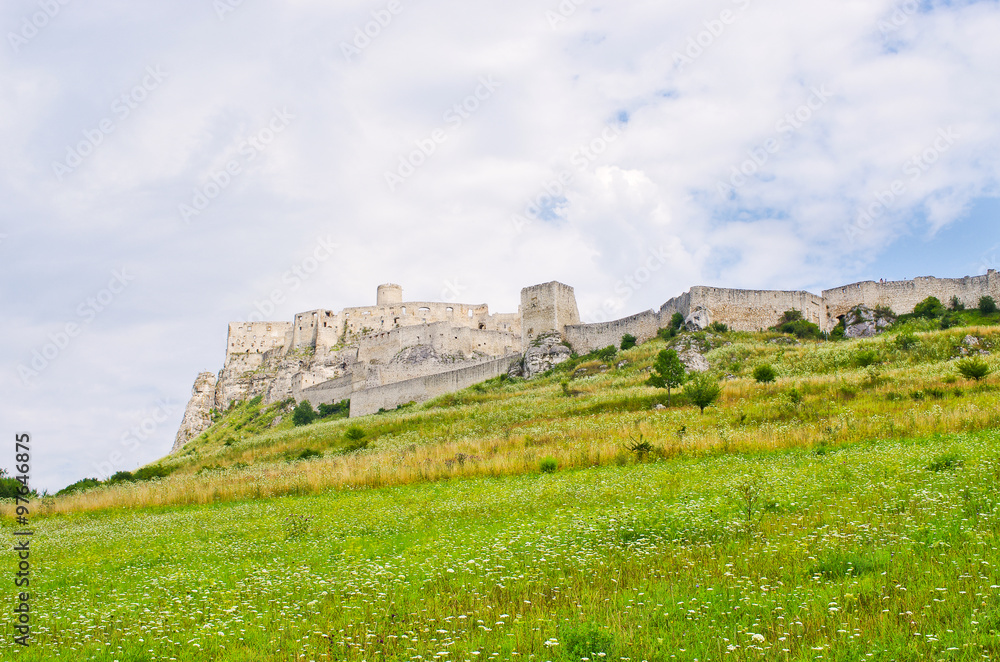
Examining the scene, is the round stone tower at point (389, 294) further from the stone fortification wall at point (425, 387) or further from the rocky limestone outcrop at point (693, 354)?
the rocky limestone outcrop at point (693, 354)

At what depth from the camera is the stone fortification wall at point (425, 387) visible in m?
53.0

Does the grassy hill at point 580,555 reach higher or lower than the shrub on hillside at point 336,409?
lower

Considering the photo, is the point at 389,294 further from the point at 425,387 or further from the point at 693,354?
the point at 693,354

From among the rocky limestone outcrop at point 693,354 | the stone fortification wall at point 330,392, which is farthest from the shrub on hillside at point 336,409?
the rocky limestone outcrop at point 693,354

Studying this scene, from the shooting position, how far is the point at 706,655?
4035 millimetres

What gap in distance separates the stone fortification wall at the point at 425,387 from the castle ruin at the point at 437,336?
0.09 m

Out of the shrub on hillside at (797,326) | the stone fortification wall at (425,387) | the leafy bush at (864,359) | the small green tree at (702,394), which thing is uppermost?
the shrub on hillside at (797,326)

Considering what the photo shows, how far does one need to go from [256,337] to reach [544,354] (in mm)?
51081

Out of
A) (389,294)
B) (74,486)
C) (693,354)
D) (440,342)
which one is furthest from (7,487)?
(389,294)

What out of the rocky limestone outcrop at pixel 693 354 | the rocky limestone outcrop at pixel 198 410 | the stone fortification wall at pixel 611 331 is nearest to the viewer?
the rocky limestone outcrop at pixel 693 354

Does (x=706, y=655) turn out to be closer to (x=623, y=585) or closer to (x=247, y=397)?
(x=623, y=585)

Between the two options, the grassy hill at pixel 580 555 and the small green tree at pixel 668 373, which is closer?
the grassy hill at pixel 580 555

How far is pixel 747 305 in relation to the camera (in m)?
48.7

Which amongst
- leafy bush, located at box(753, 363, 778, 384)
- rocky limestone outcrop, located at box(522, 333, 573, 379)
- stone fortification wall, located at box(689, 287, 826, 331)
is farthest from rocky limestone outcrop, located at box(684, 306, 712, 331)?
leafy bush, located at box(753, 363, 778, 384)
